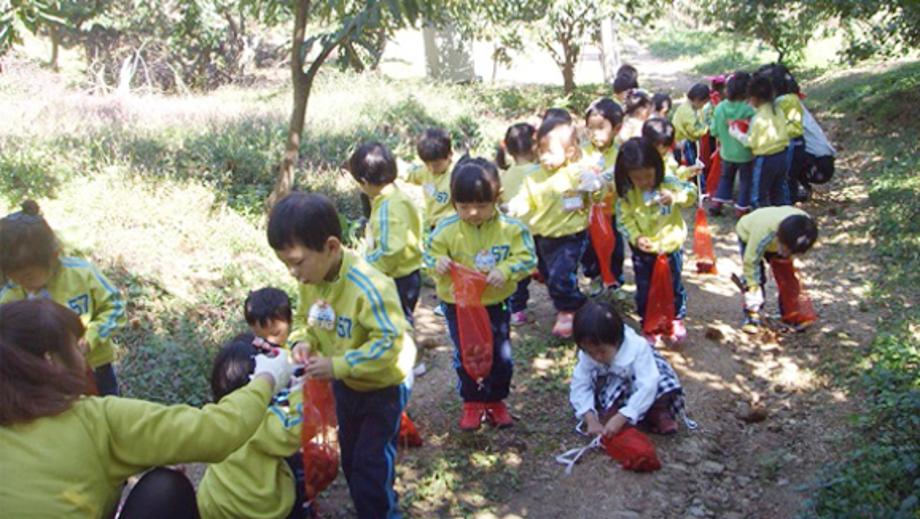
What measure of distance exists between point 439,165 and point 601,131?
1.33 m

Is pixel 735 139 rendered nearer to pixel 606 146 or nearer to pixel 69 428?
pixel 606 146

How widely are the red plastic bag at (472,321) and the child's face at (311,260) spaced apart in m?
1.24

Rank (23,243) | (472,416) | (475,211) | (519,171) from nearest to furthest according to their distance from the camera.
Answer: (23,243), (475,211), (472,416), (519,171)

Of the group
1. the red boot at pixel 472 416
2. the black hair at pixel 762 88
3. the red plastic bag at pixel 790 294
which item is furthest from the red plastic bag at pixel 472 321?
the black hair at pixel 762 88

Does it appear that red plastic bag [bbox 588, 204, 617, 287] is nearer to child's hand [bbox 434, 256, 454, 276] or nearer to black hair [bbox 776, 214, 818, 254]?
black hair [bbox 776, 214, 818, 254]

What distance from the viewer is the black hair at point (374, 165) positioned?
16.8 ft

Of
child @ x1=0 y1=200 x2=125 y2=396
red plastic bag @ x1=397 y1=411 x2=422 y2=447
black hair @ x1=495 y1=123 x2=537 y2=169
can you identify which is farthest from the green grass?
child @ x1=0 y1=200 x2=125 y2=396

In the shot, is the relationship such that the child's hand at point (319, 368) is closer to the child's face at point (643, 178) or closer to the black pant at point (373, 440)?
the black pant at point (373, 440)

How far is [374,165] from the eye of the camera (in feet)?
16.8

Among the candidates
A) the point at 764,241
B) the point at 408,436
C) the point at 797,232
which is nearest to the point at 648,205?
the point at 764,241

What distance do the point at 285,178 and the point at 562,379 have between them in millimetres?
3610

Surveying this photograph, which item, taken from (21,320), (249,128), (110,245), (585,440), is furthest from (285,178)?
(21,320)

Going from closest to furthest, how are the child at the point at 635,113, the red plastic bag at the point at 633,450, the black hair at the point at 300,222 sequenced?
the black hair at the point at 300,222
the red plastic bag at the point at 633,450
the child at the point at 635,113

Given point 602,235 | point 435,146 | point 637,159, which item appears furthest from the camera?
point 602,235
